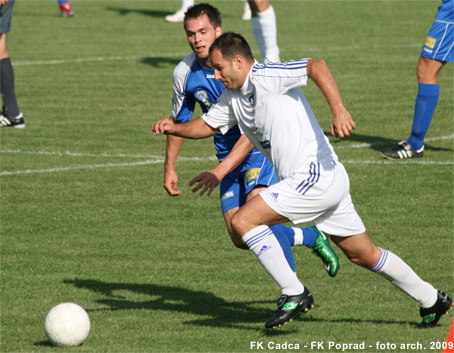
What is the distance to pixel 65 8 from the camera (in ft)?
67.4

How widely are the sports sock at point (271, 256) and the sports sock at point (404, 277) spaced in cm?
56

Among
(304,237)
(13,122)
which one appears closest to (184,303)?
(304,237)

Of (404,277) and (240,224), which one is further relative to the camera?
(404,277)

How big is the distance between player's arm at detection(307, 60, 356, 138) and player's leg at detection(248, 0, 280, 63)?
872 centimetres

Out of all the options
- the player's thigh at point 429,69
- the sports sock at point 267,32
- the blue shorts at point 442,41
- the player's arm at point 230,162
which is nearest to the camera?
the player's arm at point 230,162

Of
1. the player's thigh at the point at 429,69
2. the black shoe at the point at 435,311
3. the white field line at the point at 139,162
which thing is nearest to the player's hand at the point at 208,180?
the black shoe at the point at 435,311

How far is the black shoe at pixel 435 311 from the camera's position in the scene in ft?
18.1

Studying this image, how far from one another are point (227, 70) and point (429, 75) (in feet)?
17.8

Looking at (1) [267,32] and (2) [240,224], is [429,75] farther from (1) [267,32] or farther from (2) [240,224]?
(2) [240,224]

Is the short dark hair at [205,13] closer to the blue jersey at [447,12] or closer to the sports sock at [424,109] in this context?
the blue jersey at [447,12]

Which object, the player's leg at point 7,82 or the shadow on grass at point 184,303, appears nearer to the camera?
the shadow on grass at point 184,303

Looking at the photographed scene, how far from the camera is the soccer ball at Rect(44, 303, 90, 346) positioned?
5355mm

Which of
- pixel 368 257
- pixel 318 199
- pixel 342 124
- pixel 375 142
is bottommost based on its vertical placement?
pixel 375 142

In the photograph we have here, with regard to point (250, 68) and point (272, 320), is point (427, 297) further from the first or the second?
point (250, 68)
